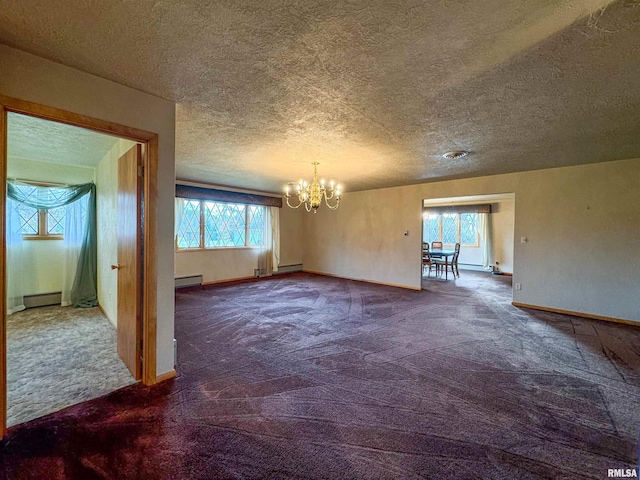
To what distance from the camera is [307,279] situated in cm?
695

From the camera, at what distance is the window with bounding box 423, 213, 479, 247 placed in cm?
890

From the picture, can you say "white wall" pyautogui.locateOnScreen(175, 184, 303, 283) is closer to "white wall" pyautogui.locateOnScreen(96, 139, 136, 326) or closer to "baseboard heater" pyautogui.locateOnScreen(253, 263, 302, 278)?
"baseboard heater" pyautogui.locateOnScreen(253, 263, 302, 278)

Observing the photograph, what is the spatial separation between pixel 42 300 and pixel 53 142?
2733 millimetres

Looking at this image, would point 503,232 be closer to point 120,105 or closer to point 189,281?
point 189,281

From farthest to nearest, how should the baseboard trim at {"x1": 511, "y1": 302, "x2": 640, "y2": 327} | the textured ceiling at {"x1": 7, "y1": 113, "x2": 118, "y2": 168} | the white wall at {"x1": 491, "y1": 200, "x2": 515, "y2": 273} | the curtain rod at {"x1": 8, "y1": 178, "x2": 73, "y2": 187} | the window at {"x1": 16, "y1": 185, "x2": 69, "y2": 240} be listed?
the white wall at {"x1": 491, "y1": 200, "x2": 515, "y2": 273}
the window at {"x1": 16, "y1": 185, "x2": 69, "y2": 240}
the curtain rod at {"x1": 8, "y1": 178, "x2": 73, "y2": 187}
the baseboard trim at {"x1": 511, "y1": 302, "x2": 640, "y2": 327}
the textured ceiling at {"x1": 7, "y1": 113, "x2": 118, "y2": 168}

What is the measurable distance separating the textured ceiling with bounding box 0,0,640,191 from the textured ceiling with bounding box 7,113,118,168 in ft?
3.19

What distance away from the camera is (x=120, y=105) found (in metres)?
1.92

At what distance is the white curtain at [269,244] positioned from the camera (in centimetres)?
718

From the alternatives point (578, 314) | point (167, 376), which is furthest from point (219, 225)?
point (578, 314)

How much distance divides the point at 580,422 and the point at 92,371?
379 centimetres

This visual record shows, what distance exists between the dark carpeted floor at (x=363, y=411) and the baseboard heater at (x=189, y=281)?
8.61ft

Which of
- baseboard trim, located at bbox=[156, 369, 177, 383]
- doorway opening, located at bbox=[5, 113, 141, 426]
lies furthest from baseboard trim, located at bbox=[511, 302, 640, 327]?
doorway opening, located at bbox=[5, 113, 141, 426]

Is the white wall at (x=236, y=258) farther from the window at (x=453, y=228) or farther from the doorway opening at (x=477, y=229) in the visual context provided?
the window at (x=453, y=228)

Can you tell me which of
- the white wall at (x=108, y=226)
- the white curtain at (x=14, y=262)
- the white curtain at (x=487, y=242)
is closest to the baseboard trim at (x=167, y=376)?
the white wall at (x=108, y=226)
